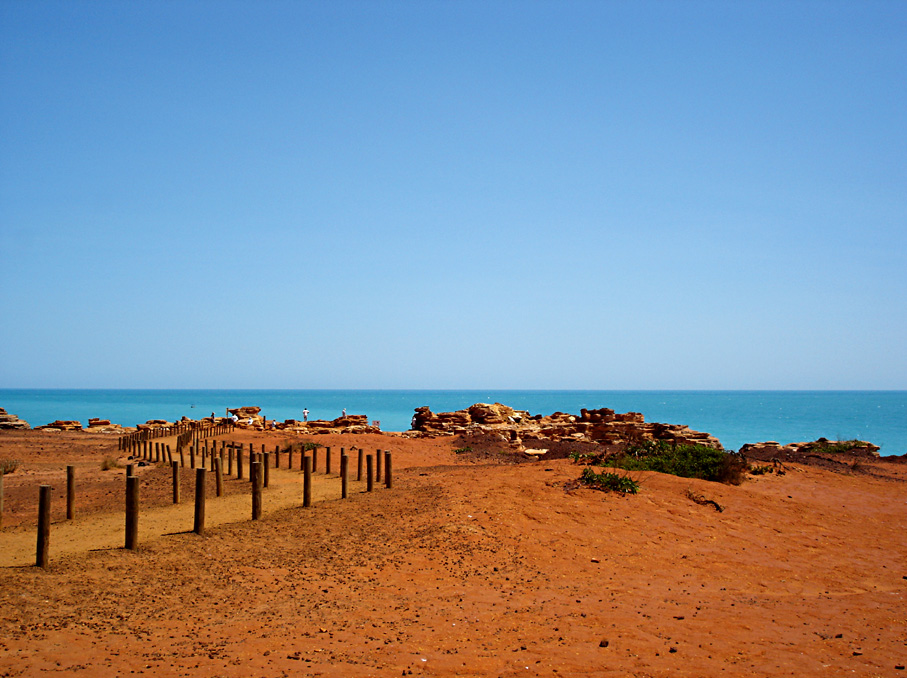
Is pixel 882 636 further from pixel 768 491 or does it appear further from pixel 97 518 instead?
pixel 97 518

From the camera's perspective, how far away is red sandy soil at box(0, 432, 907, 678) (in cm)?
708

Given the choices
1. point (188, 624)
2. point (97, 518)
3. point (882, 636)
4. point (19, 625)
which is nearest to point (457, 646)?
point (188, 624)

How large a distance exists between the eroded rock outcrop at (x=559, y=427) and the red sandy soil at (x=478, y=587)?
15.8 m

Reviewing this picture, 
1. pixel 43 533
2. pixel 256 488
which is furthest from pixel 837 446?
pixel 43 533

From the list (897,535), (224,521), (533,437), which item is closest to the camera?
(224,521)

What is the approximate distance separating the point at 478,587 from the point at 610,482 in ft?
23.9

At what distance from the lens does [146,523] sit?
13.5 meters

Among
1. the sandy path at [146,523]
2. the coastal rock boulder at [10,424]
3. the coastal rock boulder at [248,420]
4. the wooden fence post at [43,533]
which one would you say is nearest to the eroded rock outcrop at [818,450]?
the sandy path at [146,523]

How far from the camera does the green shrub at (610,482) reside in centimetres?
1605

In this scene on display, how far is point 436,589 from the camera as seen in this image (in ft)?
32.0

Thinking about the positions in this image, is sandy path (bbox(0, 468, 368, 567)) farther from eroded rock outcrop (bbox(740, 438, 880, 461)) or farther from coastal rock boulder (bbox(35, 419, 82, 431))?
coastal rock boulder (bbox(35, 419, 82, 431))

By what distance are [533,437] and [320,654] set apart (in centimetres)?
2925

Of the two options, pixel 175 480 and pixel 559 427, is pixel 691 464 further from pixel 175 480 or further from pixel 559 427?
pixel 559 427

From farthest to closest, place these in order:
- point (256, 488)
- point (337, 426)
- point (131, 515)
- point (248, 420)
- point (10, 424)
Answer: point (10, 424) → point (248, 420) → point (337, 426) → point (256, 488) → point (131, 515)
